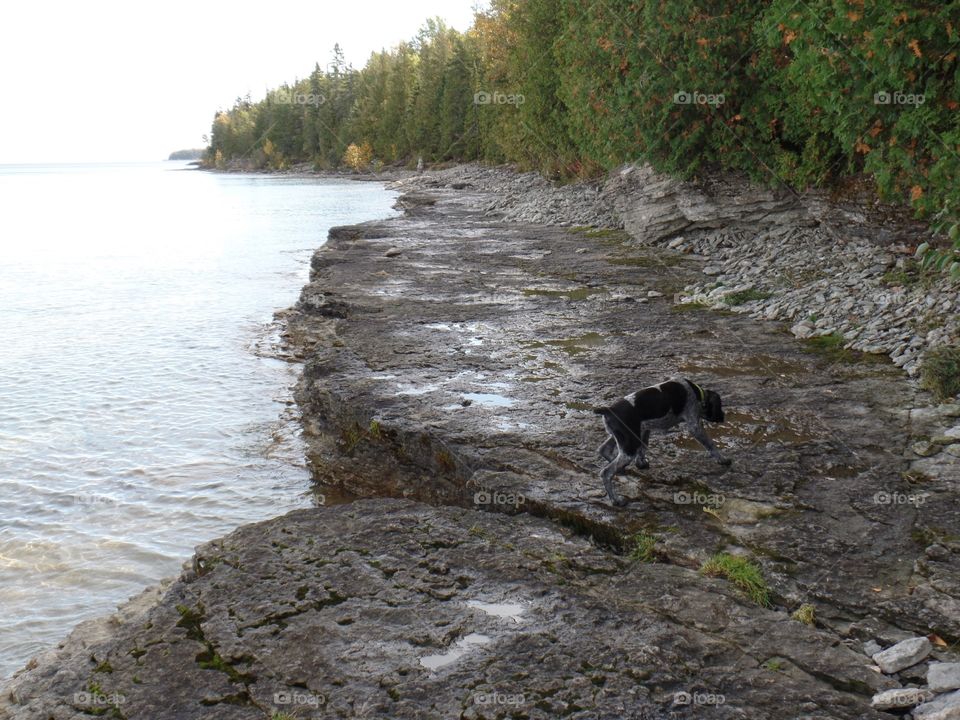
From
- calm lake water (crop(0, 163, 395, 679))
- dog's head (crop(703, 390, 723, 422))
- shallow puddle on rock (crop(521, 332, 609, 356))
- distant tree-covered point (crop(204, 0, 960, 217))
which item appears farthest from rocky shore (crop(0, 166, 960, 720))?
distant tree-covered point (crop(204, 0, 960, 217))

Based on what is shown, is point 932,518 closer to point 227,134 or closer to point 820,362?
point 820,362

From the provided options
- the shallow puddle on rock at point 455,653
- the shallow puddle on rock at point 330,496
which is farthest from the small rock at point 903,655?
the shallow puddle on rock at point 330,496

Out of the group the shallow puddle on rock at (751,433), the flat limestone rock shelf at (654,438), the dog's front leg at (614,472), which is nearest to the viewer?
the flat limestone rock shelf at (654,438)

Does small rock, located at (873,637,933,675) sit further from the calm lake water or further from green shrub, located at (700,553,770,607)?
the calm lake water

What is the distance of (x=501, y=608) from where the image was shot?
5.47 meters

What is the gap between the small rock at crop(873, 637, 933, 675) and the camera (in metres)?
4.80

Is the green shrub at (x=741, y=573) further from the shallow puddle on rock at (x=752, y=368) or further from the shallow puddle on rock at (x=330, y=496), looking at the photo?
the shallow puddle on rock at (x=752, y=368)

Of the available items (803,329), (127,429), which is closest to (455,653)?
(803,329)

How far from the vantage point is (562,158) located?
37250 millimetres

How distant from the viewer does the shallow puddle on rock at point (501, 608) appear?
538 cm

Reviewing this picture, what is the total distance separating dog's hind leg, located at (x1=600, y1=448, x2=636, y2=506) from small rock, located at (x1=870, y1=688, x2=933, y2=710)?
2.75 metres

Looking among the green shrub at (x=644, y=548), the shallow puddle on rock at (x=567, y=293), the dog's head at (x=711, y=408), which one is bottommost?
the green shrub at (x=644, y=548)

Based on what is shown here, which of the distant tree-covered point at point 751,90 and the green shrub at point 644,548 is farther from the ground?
the distant tree-covered point at point 751,90

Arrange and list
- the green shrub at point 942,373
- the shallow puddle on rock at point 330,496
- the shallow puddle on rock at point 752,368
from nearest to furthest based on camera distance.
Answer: the green shrub at point 942,373
the shallow puddle on rock at point 330,496
the shallow puddle on rock at point 752,368
